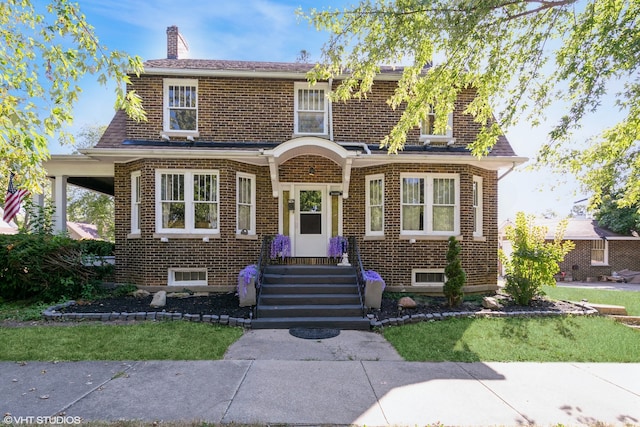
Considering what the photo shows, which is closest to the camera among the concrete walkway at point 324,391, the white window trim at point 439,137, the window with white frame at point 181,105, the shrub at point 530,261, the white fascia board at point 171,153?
the concrete walkway at point 324,391

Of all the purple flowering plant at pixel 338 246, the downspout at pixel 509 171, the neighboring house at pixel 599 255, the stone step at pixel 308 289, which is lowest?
the neighboring house at pixel 599 255

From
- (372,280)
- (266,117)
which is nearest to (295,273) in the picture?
(372,280)

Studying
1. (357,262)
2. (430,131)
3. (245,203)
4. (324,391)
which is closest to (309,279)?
(357,262)

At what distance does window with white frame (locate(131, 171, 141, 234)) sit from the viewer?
32.7ft

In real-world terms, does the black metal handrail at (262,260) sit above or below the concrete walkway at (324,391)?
above

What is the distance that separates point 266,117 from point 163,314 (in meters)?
6.39

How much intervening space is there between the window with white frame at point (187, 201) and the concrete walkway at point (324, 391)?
4.87 meters

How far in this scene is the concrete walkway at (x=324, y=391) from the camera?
369cm

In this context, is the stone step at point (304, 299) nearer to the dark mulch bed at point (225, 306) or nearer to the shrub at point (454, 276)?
the dark mulch bed at point (225, 306)

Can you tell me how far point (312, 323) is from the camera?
722 cm

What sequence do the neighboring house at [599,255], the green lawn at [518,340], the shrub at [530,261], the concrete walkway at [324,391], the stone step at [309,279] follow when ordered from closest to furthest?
1. the concrete walkway at [324,391]
2. the green lawn at [518,340]
3. the stone step at [309,279]
4. the shrub at [530,261]
5. the neighboring house at [599,255]

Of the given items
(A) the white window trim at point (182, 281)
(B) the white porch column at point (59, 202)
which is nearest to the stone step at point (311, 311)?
(A) the white window trim at point (182, 281)

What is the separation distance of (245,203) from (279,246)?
1.64 meters

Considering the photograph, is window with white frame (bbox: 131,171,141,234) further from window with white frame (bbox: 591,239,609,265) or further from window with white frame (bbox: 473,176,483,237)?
window with white frame (bbox: 591,239,609,265)
